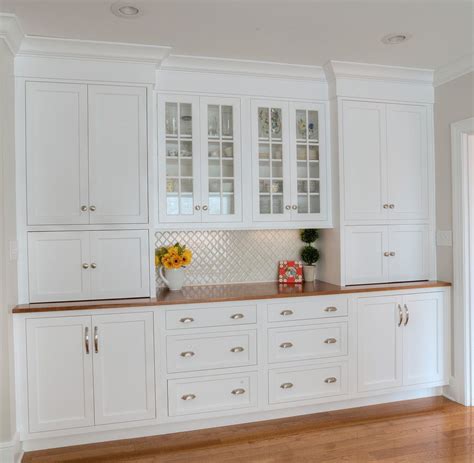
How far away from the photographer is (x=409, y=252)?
11.7 feet

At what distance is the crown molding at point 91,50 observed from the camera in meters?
2.76

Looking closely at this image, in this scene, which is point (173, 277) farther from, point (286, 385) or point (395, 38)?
point (395, 38)

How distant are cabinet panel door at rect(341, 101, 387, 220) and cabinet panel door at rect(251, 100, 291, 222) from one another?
0.47 meters

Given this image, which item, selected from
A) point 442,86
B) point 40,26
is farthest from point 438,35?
point 40,26

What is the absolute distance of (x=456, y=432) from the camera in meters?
2.92

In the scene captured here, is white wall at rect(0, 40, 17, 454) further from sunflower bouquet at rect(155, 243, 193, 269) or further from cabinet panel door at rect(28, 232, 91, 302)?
sunflower bouquet at rect(155, 243, 193, 269)

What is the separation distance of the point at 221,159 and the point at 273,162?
439 millimetres

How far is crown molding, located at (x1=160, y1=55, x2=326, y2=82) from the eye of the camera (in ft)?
10.2

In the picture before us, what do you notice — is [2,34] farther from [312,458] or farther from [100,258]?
[312,458]

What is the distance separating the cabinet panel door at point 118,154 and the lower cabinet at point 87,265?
14cm

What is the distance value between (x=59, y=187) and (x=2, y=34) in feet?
3.13

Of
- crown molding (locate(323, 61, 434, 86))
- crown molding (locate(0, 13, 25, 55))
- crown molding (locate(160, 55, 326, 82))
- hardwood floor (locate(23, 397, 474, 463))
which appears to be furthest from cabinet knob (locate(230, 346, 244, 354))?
crown molding (locate(0, 13, 25, 55))

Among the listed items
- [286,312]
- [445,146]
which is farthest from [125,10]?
[445,146]

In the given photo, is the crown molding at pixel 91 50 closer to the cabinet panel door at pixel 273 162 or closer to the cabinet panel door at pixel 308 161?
the cabinet panel door at pixel 273 162
